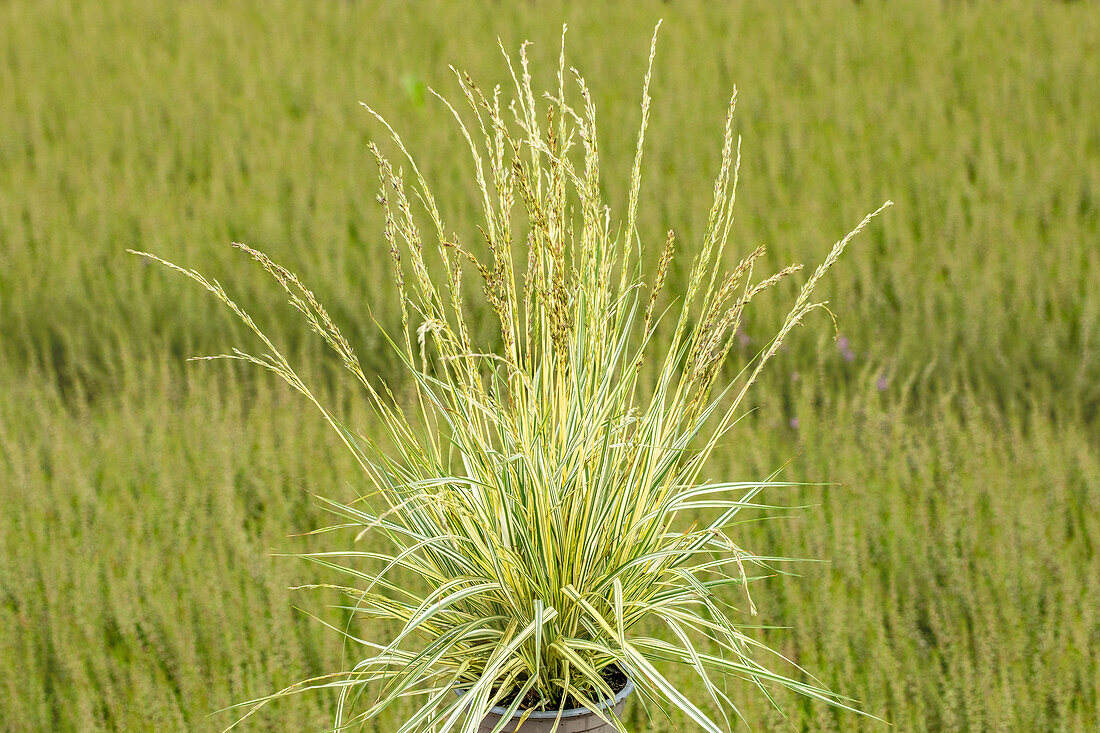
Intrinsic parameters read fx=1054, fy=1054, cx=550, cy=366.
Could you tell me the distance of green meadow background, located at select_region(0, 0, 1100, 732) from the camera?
2.19m

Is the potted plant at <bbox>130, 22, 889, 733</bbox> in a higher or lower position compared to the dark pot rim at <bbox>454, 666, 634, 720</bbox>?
higher

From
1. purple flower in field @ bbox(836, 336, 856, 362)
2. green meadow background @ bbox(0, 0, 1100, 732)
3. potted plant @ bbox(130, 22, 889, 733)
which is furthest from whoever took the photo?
purple flower in field @ bbox(836, 336, 856, 362)

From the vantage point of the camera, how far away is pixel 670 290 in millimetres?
3676

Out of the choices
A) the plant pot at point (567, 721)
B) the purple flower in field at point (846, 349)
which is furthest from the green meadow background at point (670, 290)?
the plant pot at point (567, 721)

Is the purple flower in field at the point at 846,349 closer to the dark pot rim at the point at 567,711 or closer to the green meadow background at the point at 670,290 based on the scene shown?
the green meadow background at the point at 670,290

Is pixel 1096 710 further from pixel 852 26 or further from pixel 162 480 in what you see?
pixel 852 26

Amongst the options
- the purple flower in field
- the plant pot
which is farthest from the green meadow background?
the plant pot

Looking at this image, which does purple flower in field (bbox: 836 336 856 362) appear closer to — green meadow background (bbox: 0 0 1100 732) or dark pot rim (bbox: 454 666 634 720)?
green meadow background (bbox: 0 0 1100 732)

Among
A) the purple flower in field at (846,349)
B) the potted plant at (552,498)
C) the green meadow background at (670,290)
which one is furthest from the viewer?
the purple flower in field at (846,349)

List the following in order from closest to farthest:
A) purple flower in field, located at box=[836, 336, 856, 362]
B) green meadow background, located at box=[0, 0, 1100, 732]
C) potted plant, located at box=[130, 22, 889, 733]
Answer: potted plant, located at box=[130, 22, 889, 733]
green meadow background, located at box=[0, 0, 1100, 732]
purple flower in field, located at box=[836, 336, 856, 362]

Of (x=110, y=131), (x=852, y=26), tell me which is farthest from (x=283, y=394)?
(x=852, y=26)

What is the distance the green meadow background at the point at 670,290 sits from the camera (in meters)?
2.19

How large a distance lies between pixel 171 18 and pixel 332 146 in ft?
9.08

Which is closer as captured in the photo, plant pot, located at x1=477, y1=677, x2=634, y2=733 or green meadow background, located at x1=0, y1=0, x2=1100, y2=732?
plant pot, located at x1=477, y1=677, x2=634, y2=733
